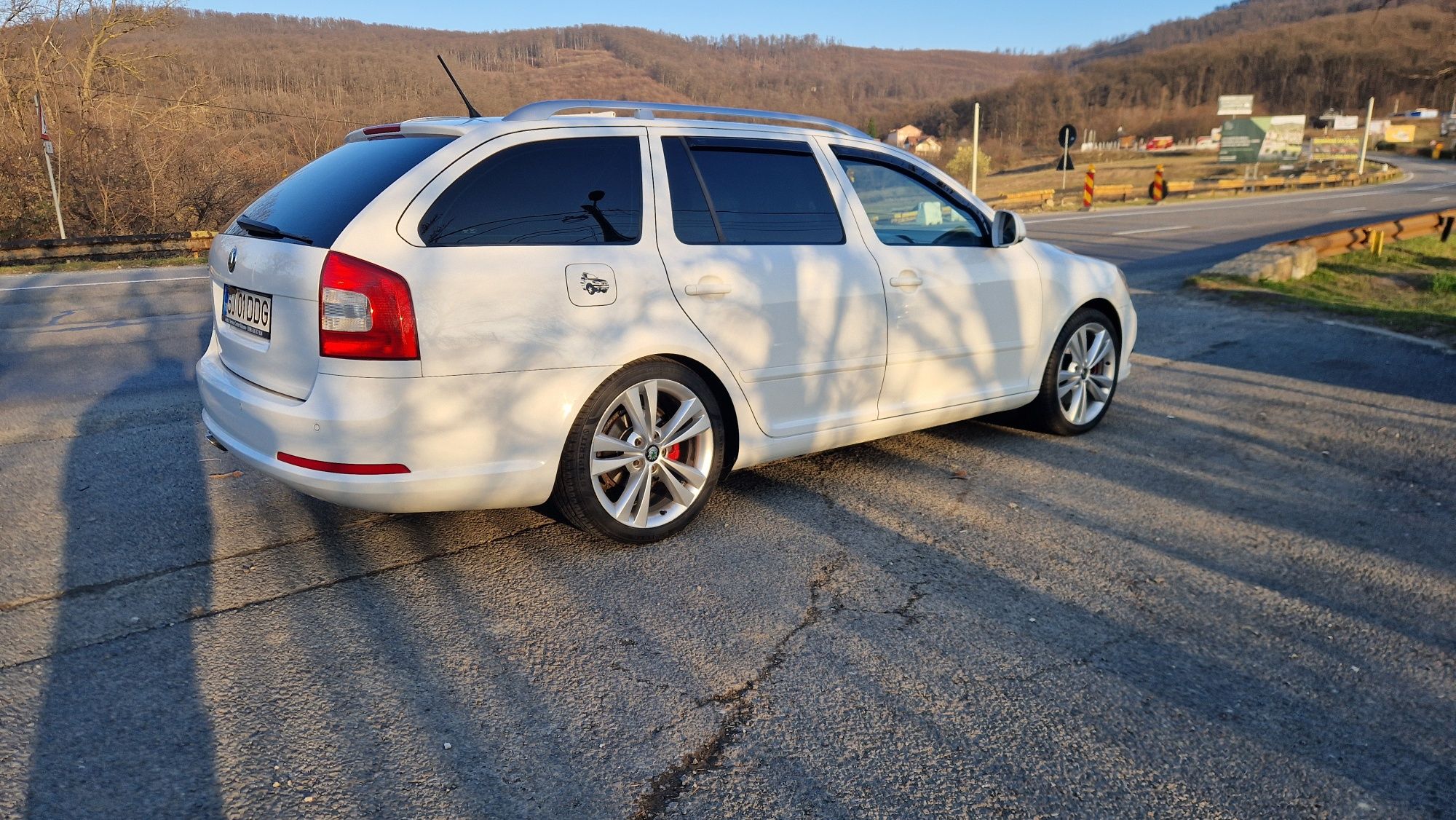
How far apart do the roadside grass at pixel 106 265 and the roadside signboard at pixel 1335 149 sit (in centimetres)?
5665

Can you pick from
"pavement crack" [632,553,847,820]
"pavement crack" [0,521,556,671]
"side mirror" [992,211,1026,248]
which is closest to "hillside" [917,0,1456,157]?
"side mirror" [992,211,1026,248]

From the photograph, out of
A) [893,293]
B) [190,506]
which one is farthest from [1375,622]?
[190,506]

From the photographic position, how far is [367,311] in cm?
347

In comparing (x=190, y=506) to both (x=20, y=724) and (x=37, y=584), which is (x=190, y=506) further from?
(x=20, y=724)

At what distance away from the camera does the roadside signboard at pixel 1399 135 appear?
84.1 m

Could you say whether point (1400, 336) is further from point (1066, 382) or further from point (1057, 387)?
point (1057, 387)

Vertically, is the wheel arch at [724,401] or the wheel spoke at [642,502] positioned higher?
the wheel arch at [724,401]

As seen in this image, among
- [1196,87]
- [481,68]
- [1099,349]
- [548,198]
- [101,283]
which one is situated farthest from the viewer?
[1196,87]

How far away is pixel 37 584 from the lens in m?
3.65

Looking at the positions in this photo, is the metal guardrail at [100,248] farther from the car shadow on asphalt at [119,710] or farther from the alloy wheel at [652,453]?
the alloy wheel at [652,453]

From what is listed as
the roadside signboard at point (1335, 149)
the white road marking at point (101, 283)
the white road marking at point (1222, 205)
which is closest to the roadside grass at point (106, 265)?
the white road marking at point (101, 283)

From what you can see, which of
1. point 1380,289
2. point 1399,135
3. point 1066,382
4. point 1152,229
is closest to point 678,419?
point 1066,382

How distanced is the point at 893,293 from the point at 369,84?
42.7 m

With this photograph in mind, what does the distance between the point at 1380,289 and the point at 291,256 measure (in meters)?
12.5
